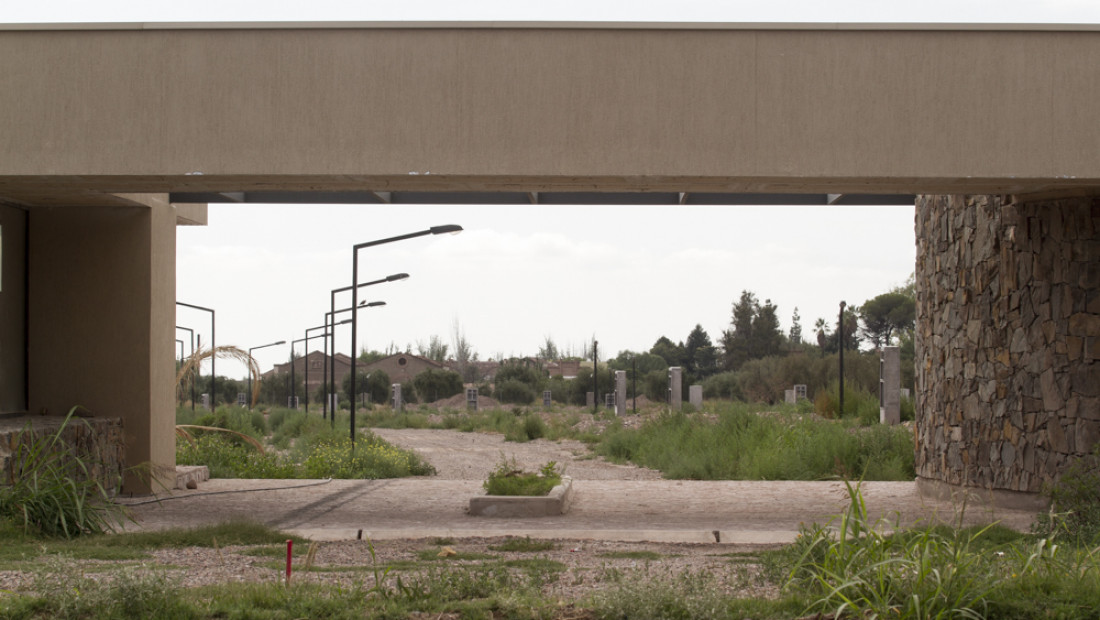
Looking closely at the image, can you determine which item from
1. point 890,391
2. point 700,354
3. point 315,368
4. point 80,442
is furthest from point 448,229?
point 315,368

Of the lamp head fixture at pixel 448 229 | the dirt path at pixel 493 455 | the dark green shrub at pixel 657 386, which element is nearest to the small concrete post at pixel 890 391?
the dirt path at pixel 493 455

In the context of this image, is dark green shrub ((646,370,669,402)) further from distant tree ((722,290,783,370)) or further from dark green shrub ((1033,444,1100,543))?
dark green shrub ((1033,444,1100,543))

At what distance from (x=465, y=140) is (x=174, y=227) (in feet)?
20.3

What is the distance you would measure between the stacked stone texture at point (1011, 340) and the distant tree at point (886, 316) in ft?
201

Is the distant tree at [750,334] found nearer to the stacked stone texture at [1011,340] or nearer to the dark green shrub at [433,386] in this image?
the dark green shrub at [433,386]

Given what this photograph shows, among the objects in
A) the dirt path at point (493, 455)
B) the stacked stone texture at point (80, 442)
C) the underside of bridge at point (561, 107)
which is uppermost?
the underside of bridge at point (561, 107)

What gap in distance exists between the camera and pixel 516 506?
483 inches

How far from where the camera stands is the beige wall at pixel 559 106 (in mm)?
10523

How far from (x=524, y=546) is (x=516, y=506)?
301cm

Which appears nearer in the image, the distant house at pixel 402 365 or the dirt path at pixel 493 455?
the dirt path at pixel 493 455

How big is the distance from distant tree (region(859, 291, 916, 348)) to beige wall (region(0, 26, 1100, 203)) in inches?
2539

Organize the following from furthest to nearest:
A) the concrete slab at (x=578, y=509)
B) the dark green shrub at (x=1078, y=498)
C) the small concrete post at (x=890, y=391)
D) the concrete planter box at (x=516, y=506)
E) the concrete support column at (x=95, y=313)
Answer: the small concrete post at (x=890, y=391) < the concrete support column at (x=95, y=313) < the concrete planter box at (x=516, y=506) < the concrete slab at (x=578, y=509) < the dark green shrub at (x=1078, y=498)

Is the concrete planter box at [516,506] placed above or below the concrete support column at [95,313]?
below

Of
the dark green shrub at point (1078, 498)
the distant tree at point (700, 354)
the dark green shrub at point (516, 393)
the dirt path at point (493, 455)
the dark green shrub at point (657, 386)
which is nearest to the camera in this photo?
the dark green shrub at point (1078, 498)
